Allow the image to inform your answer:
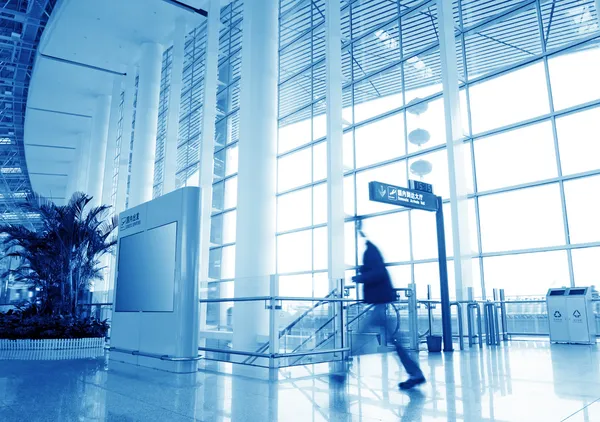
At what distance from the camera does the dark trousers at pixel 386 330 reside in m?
5.78

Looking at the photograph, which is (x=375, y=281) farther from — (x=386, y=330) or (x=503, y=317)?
(x=503, y=317)

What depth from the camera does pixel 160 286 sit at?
691 centimetres

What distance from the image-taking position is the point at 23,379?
5.85 meters

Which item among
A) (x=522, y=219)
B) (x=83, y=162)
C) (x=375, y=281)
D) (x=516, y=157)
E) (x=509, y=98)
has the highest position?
(x=83, y=162)

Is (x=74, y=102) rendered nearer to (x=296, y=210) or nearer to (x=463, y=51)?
(x=296, y=210)

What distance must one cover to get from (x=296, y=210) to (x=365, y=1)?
709cm

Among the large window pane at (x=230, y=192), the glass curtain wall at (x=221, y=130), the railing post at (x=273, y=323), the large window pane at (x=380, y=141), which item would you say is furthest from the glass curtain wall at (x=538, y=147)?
the large window pane at (x=230, y=192)

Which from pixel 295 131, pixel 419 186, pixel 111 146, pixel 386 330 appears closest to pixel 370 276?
pixel 386 330

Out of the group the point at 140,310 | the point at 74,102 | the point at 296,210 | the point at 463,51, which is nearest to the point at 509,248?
the point at 463,51

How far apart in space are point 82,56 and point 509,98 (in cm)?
1952

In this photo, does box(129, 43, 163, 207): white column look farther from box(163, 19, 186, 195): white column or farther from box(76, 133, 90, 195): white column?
box(76, 133, 90, 195): white column

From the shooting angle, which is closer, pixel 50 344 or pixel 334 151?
pixel 50 344

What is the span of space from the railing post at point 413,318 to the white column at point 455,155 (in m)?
1.92

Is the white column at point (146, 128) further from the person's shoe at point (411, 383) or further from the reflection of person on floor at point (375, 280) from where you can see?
the person's shoe at point (411, 383)
